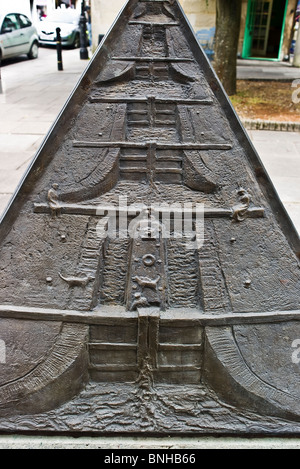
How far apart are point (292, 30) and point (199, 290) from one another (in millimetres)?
15482

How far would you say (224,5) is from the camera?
728 cm

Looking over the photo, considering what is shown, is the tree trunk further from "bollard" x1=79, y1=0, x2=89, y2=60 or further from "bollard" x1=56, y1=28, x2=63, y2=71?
"bollard" x1=79, y1=0, x2=89, y2=60

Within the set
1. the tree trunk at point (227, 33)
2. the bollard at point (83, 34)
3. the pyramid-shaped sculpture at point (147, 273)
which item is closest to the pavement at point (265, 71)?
the tree trunk at point (227, 33)

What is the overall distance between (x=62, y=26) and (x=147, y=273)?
17.3 m

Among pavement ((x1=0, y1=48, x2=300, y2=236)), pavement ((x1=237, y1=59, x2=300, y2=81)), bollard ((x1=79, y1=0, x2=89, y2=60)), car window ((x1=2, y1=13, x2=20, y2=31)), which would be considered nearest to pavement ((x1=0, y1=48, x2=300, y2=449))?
pavement ((x1=0, y1=48, x2=300, y2=236))

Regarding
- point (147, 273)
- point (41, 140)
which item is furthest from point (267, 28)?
point (147, 273)

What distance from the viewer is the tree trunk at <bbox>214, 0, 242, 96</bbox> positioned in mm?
7266

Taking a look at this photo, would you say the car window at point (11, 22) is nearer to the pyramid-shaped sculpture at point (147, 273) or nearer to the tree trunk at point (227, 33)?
the tree trunk at point (227, 33)

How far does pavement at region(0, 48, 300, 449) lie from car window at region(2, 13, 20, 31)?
129 cm

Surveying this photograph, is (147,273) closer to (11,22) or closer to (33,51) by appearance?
(11,22)

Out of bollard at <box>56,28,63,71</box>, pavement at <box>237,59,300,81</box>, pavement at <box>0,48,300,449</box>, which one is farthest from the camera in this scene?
bollard at <box>56,28,63,71</box>

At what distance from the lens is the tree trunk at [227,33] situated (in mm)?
7266

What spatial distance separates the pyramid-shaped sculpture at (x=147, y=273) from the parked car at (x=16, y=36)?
38.7ft

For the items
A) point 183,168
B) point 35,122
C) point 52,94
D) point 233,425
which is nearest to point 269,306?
point 233,425
